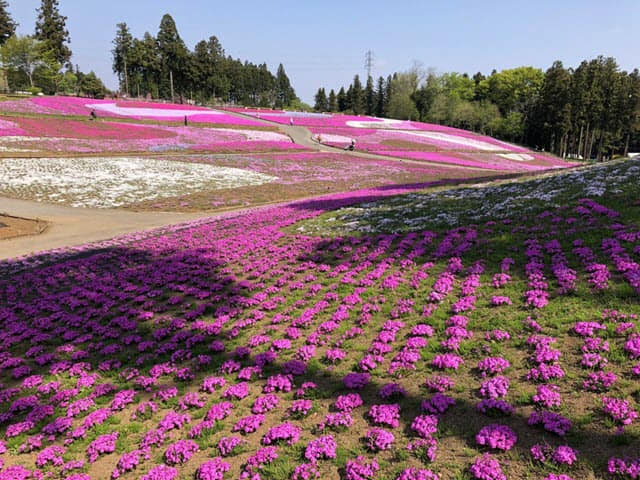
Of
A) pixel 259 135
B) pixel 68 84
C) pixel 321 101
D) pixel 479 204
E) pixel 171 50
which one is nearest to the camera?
pixel 479 204

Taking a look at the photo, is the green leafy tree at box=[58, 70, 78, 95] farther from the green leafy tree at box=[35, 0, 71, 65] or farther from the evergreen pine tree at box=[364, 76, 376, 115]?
the evergreen pine tree at box=[364, 76, 376, 115]

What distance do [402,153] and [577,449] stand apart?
58.0 m

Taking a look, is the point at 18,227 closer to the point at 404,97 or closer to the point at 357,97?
the point at 404,97

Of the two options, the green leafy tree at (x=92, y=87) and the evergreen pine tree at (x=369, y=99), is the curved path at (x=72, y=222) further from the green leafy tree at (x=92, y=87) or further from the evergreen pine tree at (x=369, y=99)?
the evergreen pine tree at (x=369, y=99)

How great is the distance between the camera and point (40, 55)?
98312 millimetres

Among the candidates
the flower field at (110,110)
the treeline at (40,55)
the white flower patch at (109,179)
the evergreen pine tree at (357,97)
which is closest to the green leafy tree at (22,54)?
the treeline at (40,55)

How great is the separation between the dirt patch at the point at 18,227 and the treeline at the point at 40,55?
99.9m

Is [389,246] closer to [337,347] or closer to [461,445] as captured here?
[337,347]

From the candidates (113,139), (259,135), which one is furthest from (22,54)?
(259,135)

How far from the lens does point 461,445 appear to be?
17.1ft

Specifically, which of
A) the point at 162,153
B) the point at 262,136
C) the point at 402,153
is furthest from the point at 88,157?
the point at 402,153

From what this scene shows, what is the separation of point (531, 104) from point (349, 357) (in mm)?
136122

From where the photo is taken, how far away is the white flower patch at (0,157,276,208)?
1118 inches

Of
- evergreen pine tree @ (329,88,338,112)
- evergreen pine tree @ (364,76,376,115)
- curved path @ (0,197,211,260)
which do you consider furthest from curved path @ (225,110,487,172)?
evergreen pine tree @ (329,88,338,112)
